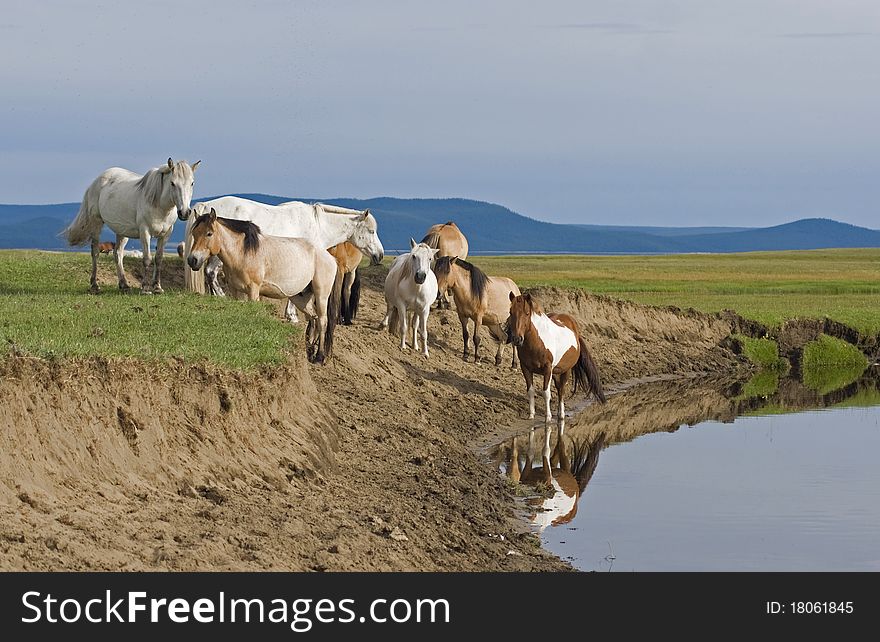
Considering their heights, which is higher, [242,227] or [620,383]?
[242,227]

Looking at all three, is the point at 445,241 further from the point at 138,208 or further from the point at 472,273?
the point at 138,208

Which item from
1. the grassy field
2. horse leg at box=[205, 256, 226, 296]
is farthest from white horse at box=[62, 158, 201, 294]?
the grassy field

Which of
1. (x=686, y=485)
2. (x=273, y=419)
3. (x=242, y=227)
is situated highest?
(x=242, y=227)

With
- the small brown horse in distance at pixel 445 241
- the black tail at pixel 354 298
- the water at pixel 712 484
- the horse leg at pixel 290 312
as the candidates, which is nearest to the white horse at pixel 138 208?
the horse leg at pixel 290 312

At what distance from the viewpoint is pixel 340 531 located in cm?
1119

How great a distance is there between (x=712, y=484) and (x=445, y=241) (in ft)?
36.5

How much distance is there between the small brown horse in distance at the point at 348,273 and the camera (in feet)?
78.3

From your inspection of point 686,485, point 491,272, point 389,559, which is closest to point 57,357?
point 389,559

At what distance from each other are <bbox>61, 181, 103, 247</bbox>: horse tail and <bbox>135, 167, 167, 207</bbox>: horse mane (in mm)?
2013

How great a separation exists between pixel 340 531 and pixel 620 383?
17641 millimetres

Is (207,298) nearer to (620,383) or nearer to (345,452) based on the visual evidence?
(345,452)

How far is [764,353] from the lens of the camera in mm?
32969

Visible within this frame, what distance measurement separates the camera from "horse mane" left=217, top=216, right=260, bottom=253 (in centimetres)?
1853

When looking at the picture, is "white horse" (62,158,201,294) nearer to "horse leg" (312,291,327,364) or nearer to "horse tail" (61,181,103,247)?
"horse tail" (61,181,103,247)
